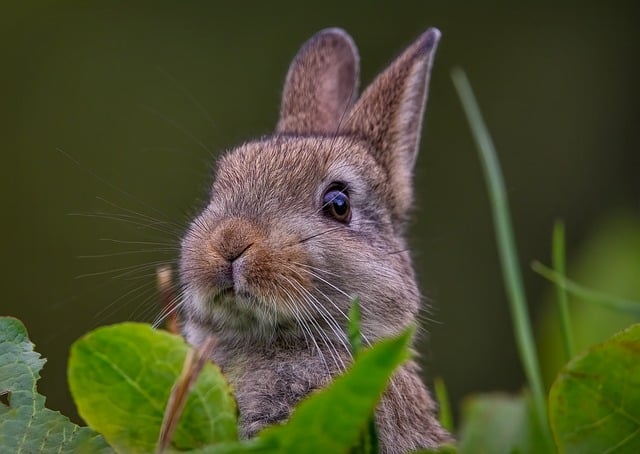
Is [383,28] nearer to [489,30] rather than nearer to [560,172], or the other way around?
[489,30]

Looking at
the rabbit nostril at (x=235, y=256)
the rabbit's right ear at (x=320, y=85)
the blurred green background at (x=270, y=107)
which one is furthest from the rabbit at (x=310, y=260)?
the blurred green background at (x=270, y=107)

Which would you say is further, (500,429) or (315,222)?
(315,222)

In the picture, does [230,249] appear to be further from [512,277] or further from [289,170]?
[512,277]

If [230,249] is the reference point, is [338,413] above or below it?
below

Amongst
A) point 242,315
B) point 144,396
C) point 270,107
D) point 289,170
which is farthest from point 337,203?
point 270,107

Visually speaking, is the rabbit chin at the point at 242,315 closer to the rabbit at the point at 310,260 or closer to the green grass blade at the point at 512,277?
the rabbit at the point at 310,260

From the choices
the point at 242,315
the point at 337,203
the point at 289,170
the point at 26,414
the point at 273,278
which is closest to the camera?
the point at 26,414
